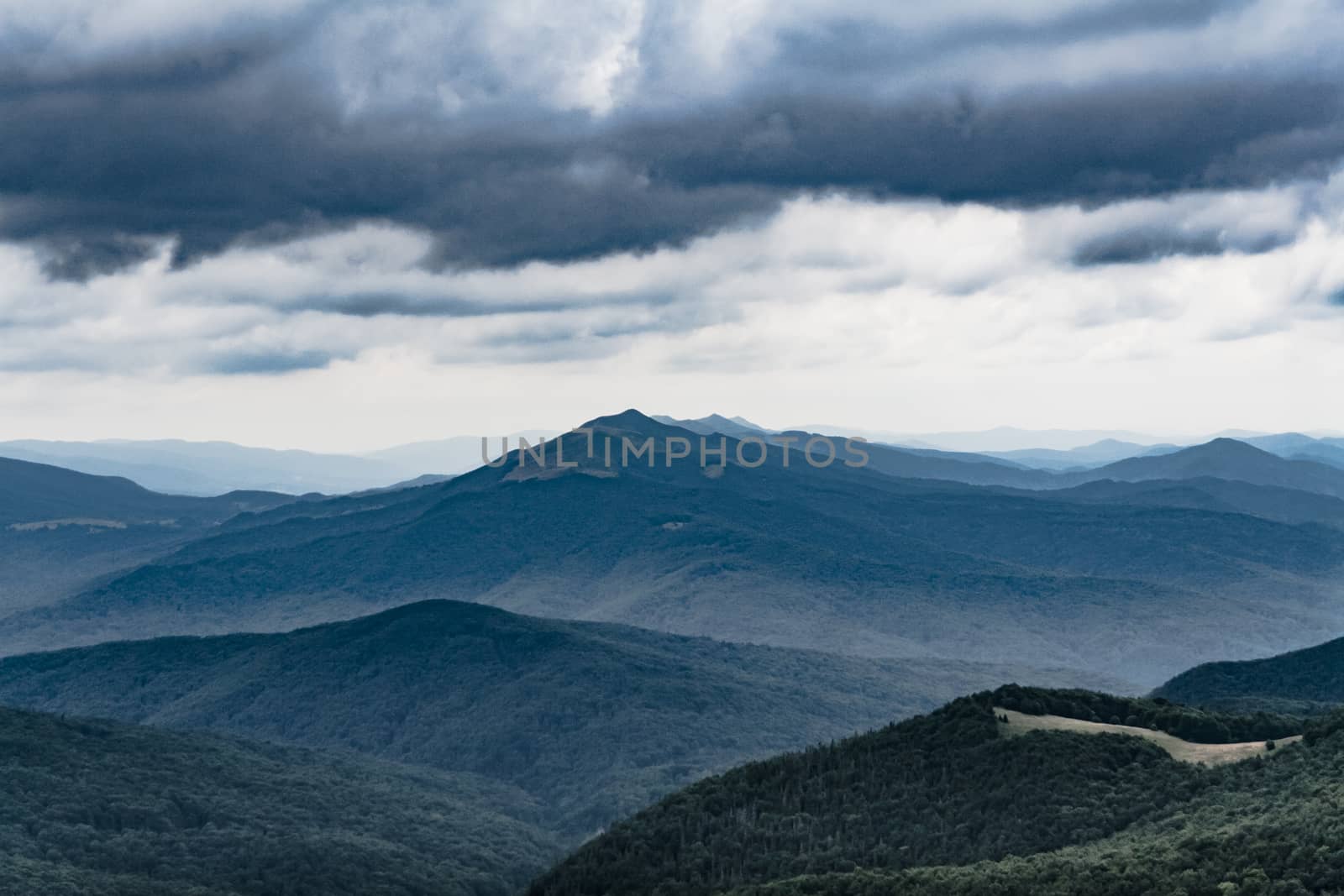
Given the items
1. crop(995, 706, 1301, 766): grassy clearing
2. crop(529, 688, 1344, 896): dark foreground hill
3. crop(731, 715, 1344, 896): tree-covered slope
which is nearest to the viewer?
crop(731, 715, 1344, 896): tree-covered slope

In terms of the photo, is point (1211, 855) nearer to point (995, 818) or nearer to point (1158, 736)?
point (995, 818)

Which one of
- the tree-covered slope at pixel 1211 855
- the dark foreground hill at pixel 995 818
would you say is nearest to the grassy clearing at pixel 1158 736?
the dark foreground hill at pixel 995 818

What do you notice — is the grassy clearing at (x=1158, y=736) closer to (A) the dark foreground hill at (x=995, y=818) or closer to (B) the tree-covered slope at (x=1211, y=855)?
(A) the dark foreground hill at (x=995, y=818)

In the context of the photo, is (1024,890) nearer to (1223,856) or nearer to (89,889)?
(1223,856)

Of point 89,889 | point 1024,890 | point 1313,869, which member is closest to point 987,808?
point 1024,890

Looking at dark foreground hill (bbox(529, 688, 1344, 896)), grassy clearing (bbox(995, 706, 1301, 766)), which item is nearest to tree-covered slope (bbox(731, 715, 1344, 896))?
dark foreground hill (bbox(529, 688, 1344, 896))

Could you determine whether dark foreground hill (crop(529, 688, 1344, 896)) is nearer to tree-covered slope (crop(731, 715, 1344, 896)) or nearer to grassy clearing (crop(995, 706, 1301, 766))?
tree-covered slope (crop(731, 715, 1344, 896))
